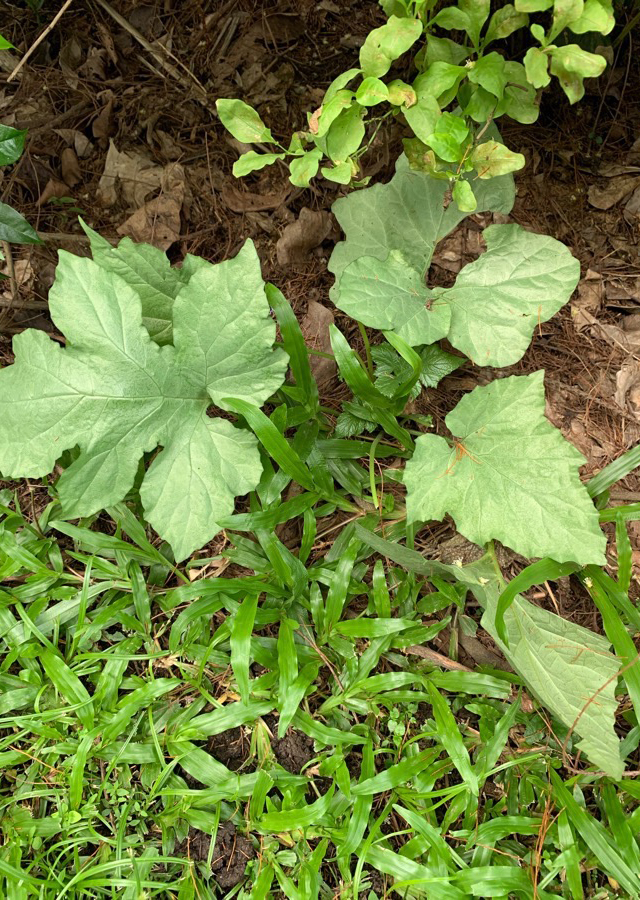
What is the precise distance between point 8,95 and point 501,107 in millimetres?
1733

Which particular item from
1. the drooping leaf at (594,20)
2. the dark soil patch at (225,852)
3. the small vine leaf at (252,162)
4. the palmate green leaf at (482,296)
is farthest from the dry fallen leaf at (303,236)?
the dark soil patch at (225,852)

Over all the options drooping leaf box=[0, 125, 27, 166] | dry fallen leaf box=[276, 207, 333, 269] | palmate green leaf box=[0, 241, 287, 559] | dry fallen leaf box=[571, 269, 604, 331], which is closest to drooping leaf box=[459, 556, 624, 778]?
palmate green leaf box=[0, 241, 287, 559]

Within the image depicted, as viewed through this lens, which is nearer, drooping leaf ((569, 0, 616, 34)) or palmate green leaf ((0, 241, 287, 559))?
drooping leaf ((569, 0, 616, 34))

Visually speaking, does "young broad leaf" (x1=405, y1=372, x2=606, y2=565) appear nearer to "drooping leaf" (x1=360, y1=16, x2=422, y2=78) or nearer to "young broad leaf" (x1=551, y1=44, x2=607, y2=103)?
"young broad leaf" (x1=551, y1=44, x2=607, y2=103)

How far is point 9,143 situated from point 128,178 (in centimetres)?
58

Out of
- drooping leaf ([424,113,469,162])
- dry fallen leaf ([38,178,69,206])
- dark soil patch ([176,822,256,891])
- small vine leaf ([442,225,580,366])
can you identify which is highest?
drooping leaf ([424,113,469,162])

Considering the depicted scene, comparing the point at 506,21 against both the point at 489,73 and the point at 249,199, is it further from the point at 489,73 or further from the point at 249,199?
the point at 249,199

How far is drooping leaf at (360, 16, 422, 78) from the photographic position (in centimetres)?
138

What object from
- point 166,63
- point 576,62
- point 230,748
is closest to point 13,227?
point 166,63

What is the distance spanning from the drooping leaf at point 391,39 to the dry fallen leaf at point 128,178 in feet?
3.55

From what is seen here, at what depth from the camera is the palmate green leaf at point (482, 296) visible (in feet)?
5.70

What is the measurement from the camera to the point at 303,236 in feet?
7.18

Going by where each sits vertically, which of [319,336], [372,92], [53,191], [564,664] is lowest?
[564,664]

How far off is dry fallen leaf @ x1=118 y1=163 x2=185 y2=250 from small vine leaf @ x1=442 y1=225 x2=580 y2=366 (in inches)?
38.3
